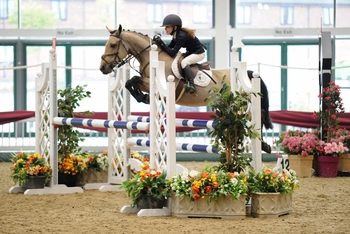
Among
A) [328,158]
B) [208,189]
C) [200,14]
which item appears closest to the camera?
[208,189]

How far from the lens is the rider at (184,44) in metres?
6.50

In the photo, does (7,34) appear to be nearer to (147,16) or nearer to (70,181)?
(147,16)

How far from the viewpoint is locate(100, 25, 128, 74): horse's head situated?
675 centimetres

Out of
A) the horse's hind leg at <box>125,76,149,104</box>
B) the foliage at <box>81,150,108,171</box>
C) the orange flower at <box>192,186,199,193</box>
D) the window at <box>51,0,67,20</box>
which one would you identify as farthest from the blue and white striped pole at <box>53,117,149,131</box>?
the window at <box>51,0,67,20</box>

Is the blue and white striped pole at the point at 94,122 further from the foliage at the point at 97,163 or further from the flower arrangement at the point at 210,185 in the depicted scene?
the flower arrangement at the point at 210,185

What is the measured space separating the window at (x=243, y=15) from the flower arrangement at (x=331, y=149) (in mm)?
5766

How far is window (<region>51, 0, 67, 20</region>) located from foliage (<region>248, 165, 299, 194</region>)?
30.7 ft

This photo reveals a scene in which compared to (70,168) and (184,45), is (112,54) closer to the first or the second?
(184,45)

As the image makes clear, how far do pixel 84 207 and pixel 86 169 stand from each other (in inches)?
58.1

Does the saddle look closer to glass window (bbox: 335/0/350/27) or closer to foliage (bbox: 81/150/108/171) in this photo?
foliage (bbox: 81/150/108/171)

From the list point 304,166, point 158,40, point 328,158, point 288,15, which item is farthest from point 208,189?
point 288,15

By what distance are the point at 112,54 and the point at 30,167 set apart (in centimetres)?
135

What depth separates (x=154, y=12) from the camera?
1377 centimetres

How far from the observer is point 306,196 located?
6395 millimetres
